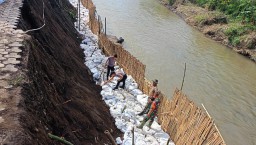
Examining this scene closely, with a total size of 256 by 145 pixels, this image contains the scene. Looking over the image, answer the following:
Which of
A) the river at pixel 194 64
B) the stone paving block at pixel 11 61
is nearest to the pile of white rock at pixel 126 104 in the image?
the river at pixel 194 64

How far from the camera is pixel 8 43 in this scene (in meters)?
5.05

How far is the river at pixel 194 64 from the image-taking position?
33.4 feet

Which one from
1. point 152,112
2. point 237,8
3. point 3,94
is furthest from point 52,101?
point 237,8

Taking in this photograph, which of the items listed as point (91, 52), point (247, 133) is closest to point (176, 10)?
point (91, 52)

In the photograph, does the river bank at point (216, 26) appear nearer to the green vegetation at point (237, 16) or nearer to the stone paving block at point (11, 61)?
the green vegetation at point (237, 16)

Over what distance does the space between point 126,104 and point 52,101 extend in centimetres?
342

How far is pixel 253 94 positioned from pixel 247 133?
3330mm

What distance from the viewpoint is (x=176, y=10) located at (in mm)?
24219

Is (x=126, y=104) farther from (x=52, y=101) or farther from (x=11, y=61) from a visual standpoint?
(x=11, y=61)

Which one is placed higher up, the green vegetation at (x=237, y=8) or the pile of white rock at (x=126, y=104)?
the green vegetation at (x=237, y=8)

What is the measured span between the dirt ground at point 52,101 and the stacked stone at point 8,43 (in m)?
0.13

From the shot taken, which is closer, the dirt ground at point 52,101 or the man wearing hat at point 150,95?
the dirt ground at point 52,101

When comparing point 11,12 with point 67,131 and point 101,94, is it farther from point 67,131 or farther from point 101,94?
point 67,131

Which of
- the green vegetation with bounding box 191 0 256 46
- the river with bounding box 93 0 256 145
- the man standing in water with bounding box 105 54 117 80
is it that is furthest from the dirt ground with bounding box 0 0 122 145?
the green vegetation with bounding box 191 0 256 46
